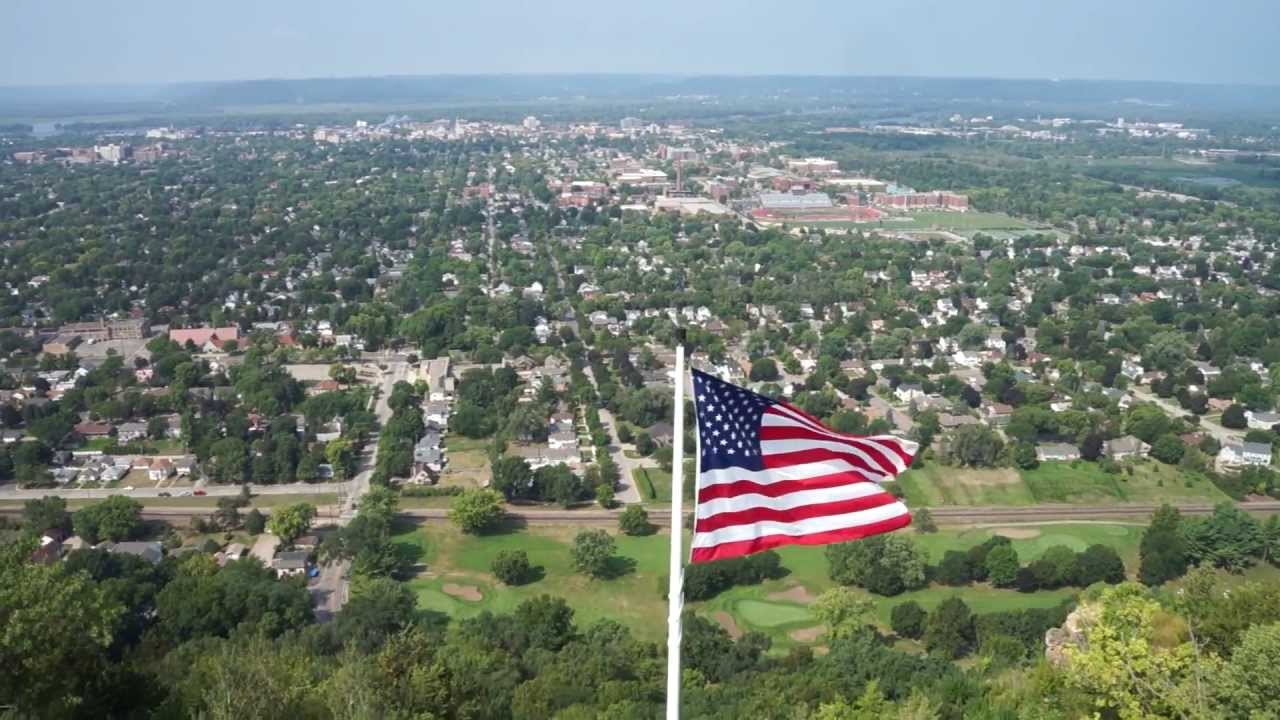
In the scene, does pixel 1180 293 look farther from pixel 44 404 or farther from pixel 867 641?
pixel 44 404

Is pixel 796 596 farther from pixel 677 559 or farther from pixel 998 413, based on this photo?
pixel 677 559

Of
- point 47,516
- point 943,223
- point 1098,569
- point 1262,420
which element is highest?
point 943,223

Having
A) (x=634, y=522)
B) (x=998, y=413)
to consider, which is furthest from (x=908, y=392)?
Answer: (x=634, y=522)

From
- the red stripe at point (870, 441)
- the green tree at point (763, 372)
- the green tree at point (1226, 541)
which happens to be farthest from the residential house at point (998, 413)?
the red stripe at point (870, 441)

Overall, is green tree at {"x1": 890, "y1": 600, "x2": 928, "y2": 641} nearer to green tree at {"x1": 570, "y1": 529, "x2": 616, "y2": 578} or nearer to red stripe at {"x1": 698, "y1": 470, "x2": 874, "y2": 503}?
green tree at {"x1": 570, "y1": 529, "x2": 616, "y2": 578}

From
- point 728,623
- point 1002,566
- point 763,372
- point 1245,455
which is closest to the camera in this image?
point 728,623

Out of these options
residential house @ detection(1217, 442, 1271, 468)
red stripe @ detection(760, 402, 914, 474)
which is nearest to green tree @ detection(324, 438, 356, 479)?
red stripe @ detection(760, 402, 914, 474)
